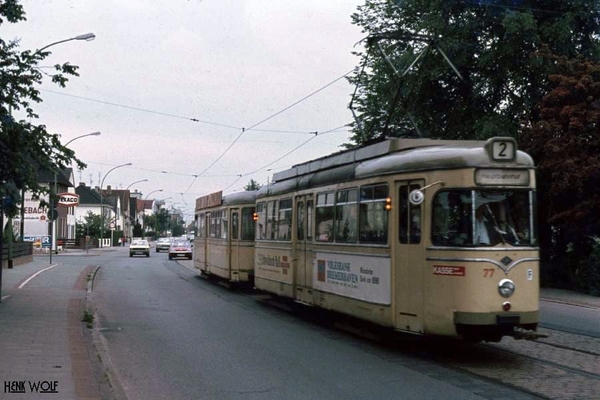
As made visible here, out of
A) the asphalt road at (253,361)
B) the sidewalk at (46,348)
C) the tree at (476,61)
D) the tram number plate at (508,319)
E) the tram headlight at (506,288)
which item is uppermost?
the tree at (476,61)

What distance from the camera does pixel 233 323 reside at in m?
A: 16.2

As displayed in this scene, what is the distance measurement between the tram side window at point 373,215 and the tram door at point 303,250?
114 inches

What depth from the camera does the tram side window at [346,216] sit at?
1353 centimetres

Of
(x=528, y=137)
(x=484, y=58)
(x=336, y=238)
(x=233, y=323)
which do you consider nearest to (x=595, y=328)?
(x=336, y=238)

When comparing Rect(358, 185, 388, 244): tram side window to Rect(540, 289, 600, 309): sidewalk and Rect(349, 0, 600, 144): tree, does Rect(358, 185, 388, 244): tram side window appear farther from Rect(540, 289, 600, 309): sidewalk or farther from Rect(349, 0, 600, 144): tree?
Rect(349, 0, 600, 144): tree

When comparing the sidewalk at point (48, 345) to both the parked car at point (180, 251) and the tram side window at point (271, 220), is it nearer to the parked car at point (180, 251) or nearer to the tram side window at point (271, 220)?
the tram side window at point (271, 220)

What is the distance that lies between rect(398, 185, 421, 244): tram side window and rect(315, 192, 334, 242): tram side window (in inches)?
119

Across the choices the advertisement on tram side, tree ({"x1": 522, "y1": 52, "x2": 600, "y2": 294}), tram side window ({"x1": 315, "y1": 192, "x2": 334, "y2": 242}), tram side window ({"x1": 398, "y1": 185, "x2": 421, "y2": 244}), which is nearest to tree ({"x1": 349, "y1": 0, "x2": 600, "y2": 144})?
tree ({"x1": 522, "y1": 52, "x2": 600, "y2": 294})

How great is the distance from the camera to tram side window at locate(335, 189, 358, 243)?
13.5 m

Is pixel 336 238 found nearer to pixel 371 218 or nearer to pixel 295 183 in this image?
pixel 371 218

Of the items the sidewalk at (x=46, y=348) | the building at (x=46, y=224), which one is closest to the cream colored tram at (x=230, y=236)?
the sidewalk at (x=46, y=348)

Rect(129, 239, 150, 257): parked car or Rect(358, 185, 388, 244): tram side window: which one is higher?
Rect(358, 185, 388, 244): tram side window

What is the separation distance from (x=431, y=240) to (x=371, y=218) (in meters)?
1.74

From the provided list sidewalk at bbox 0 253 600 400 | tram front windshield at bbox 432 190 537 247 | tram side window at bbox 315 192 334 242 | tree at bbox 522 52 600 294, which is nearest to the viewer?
sidewalk at bbox 0 253 600 400
